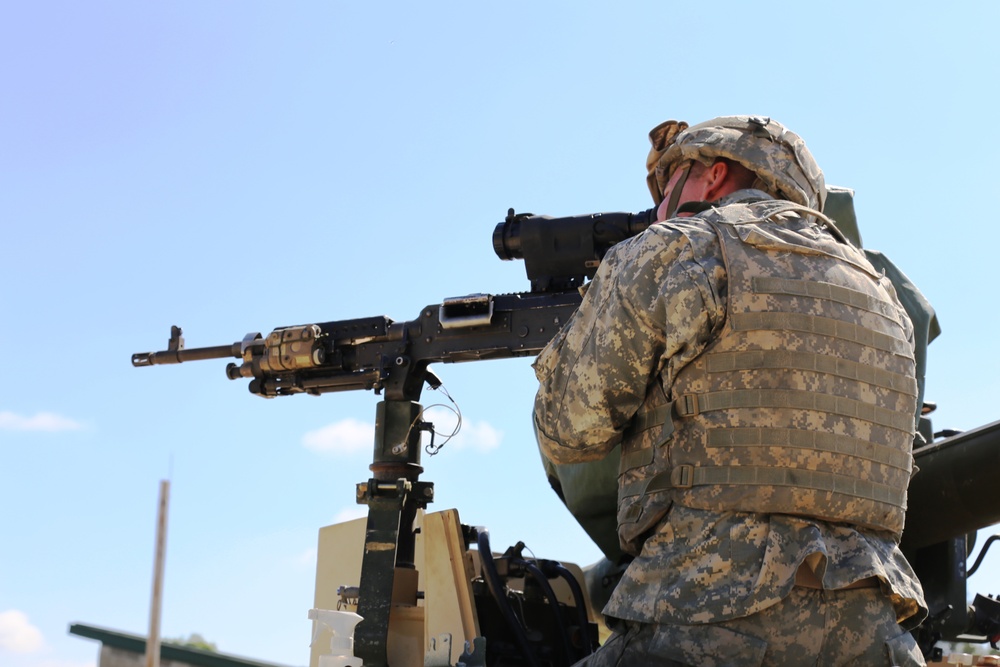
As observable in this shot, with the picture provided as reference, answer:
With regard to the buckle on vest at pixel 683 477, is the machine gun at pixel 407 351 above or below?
above

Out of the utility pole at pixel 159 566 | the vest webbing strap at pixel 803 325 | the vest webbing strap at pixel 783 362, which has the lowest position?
the utility pole at pixel 159 566

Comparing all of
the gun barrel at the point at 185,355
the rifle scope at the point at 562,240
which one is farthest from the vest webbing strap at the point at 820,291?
the gun barrel at the point at 185,355

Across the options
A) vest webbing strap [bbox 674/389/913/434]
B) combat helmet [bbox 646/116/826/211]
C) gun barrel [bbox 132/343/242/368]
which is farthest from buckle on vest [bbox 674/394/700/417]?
gun barrel [bbox 132/343/242/368]

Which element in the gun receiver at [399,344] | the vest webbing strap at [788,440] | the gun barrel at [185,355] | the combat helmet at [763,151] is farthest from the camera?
the gun barrel at [185,355]

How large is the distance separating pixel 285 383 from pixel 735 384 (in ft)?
12.6

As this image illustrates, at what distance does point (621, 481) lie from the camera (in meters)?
3.45

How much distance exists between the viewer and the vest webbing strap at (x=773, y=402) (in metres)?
3.17

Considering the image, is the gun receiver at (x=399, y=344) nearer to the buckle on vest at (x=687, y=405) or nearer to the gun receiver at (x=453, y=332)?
the gun receiver at (x=453, y=332)

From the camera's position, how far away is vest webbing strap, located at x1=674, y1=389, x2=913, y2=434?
10.4 feet

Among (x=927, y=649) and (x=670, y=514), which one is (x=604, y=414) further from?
(x=927, y=649)

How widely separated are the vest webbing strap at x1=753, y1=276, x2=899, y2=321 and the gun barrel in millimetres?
4173

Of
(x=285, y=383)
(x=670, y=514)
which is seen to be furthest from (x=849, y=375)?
(x=285, y=383)

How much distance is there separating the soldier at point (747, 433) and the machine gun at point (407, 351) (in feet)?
6.29

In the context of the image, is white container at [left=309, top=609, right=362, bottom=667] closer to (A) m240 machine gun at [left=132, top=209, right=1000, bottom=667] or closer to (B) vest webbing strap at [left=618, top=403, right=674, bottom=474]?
(A) m240 machine gun at [left=132, top=209, right=1000, bottom=667]
